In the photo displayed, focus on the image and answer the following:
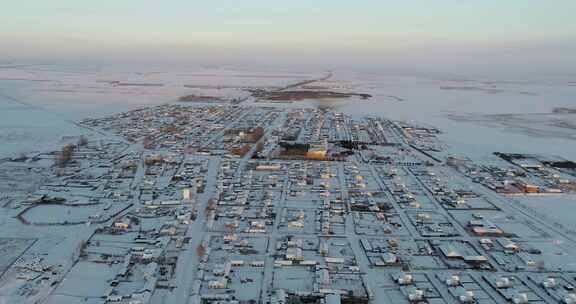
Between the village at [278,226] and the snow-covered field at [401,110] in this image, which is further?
the snow-covered field at [401,110]

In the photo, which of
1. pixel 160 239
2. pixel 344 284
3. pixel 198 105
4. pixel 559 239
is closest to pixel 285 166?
pixel 160 239

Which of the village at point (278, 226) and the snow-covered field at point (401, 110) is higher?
the snow-covered field at point (401, 110)

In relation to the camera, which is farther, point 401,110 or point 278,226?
point 401,110

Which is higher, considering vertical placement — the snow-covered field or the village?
the snow-covered field

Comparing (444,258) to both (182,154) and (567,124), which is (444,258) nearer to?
(182,154)

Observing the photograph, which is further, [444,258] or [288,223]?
[288,223]

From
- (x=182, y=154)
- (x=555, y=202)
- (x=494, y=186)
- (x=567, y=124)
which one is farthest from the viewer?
(x=567, y=124)

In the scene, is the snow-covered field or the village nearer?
the village

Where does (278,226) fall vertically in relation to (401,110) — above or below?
below
